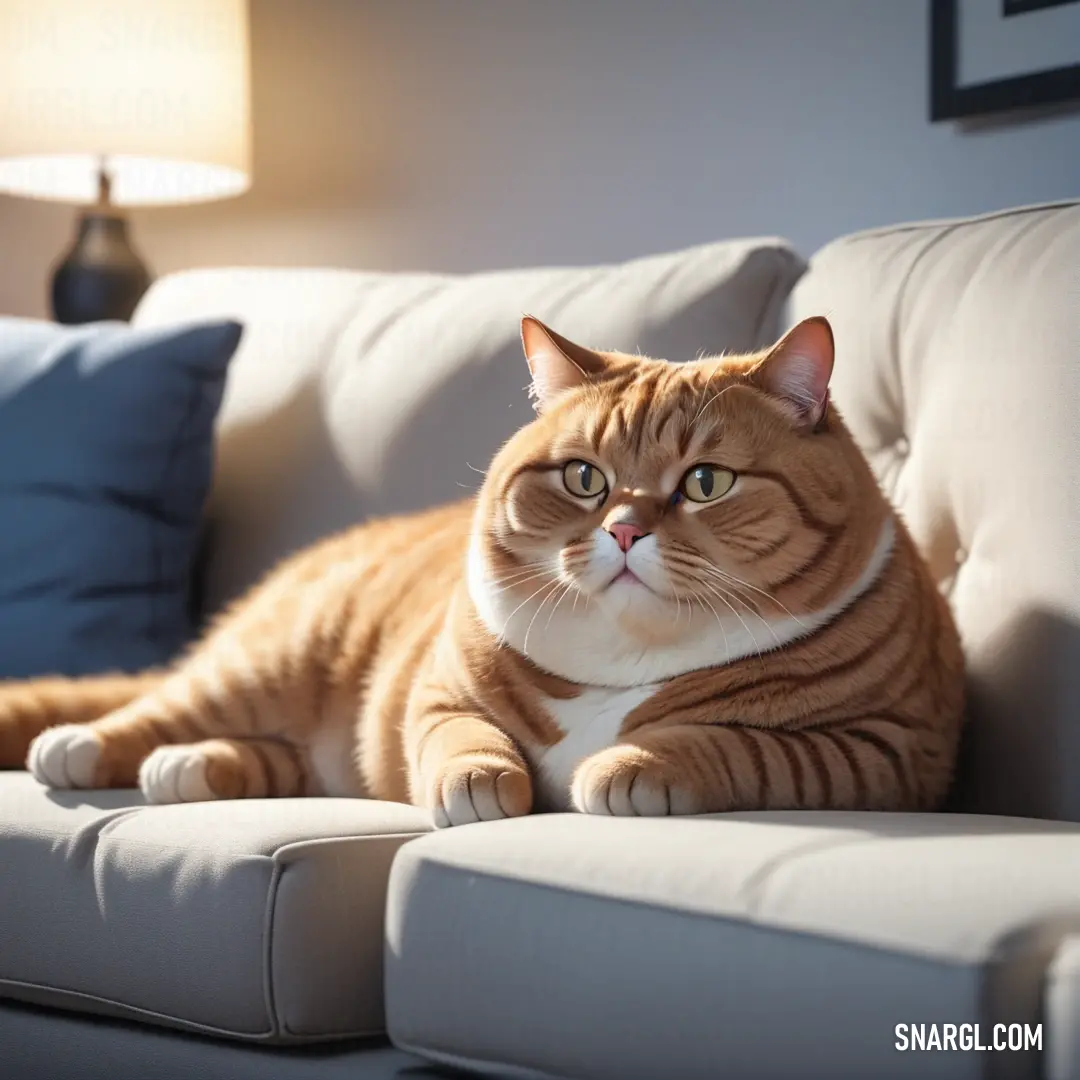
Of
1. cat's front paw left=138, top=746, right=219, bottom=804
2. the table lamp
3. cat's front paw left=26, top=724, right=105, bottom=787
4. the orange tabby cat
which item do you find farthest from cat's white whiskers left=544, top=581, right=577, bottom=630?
the table lamp

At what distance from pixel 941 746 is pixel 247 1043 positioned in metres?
0.63

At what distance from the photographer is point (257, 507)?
213 centimetres

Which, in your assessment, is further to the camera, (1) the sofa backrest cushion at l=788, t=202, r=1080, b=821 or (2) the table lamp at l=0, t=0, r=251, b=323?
(2) the table lamp at l=0, t=0, r=251, b=323

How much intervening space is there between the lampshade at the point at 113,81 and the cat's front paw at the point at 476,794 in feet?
5.94

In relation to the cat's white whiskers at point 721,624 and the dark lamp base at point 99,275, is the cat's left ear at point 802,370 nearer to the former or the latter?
the cat's white whiskers at point 721,624

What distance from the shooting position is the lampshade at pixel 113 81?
2.65 meters

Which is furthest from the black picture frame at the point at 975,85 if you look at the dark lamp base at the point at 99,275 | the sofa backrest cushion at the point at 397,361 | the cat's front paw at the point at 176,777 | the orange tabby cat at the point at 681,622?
the dark lamp base at the point at 99,275

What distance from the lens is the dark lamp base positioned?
2865mm

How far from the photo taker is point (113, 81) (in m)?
2.66

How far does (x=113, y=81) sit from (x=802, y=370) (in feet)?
6.09

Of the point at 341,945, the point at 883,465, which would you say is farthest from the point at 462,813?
A: the point at 883,465

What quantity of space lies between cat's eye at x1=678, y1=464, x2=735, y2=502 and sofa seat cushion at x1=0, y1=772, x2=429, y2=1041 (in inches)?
14.6

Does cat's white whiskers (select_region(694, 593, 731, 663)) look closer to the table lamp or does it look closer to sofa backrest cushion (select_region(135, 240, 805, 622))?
sofa backrest cushion (select_region(135, 240, 805, 622))

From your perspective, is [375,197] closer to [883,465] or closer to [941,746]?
[883,465]
